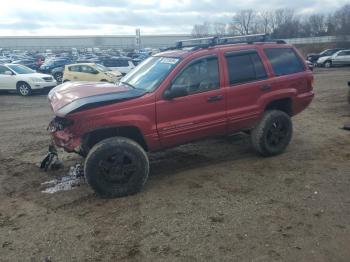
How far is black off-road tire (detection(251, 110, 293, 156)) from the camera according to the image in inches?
258

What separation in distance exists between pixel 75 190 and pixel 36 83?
1365cm

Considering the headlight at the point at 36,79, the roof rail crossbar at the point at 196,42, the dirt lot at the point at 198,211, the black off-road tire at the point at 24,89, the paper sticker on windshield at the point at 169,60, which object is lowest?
the dirt lot at the point at 198,211

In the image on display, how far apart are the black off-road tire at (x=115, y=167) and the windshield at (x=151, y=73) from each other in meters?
0.97

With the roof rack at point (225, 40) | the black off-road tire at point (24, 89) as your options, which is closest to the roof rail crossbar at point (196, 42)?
the roof rack at point (225, 40)

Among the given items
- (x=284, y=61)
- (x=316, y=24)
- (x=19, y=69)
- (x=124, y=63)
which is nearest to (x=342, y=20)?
(x=316, y=24)

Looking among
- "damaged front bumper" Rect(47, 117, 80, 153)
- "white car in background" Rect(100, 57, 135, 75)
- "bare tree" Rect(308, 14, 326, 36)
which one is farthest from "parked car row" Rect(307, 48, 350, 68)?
"bare tree" Rect(308, 14, 326, 36)

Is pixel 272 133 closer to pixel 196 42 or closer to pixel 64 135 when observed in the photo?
pixel 196 42

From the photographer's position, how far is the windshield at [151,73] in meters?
5.68

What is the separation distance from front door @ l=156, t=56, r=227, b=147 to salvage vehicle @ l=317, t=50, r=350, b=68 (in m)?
29.2

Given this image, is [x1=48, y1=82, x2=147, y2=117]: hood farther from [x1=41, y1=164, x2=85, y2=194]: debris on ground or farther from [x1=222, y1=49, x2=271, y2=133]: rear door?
[x1=222, y1=49, x2=271, y2=133]: rear door

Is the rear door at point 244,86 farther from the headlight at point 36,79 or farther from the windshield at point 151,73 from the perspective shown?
the headlight at point 36,79

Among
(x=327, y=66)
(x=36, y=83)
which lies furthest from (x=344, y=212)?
(x=327, y=66)

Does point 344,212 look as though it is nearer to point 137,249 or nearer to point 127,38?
point 137,249

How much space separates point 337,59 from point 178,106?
98.4 feet
